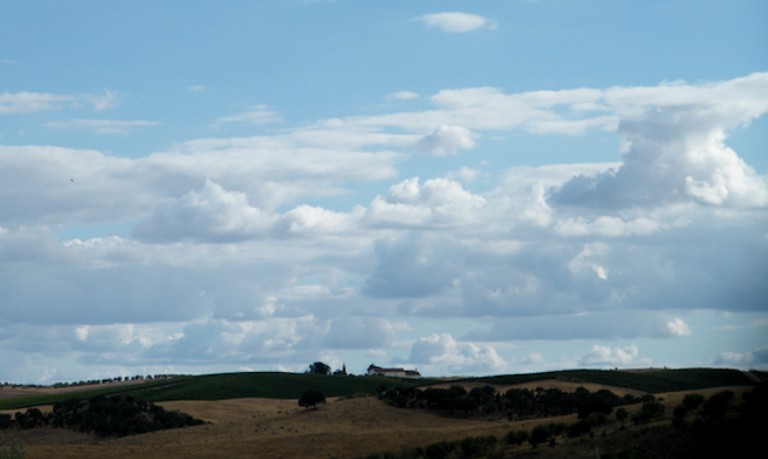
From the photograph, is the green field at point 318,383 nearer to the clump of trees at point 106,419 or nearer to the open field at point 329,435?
the open field at point 329,435

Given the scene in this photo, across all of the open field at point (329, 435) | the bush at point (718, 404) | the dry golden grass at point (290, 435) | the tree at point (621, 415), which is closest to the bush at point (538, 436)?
the open field at point (329, 435)

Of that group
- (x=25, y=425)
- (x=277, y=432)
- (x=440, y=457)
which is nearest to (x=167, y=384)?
(x=25, y=425)

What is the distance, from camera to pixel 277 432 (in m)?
93.8

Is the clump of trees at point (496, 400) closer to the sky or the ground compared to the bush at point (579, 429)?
closer to the sky

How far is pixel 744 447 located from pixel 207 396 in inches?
4343

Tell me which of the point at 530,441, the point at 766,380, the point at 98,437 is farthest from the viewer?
the point at 98,437

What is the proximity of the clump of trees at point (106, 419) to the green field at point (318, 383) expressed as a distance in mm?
22200

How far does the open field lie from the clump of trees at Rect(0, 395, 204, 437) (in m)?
1.82

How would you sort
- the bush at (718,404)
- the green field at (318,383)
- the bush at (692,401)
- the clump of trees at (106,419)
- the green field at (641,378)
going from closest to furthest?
1. the bush at (718,404)
2. the bush at (692,401)
3. the clump of trees at (106,419)
4. the green field at (641,378)
5. the green field at (318,383)

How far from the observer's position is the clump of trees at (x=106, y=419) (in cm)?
11294

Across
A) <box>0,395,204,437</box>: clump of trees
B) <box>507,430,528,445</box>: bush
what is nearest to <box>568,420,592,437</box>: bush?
<box>507,430,528,445</box>: bush

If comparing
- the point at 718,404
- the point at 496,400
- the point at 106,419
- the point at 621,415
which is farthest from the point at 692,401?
the point at 106,419

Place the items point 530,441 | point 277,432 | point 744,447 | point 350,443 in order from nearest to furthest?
point 744,447, point 530,441, point 350,443, point 277,432

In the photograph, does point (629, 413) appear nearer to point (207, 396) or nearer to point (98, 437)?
point (98, 437)
